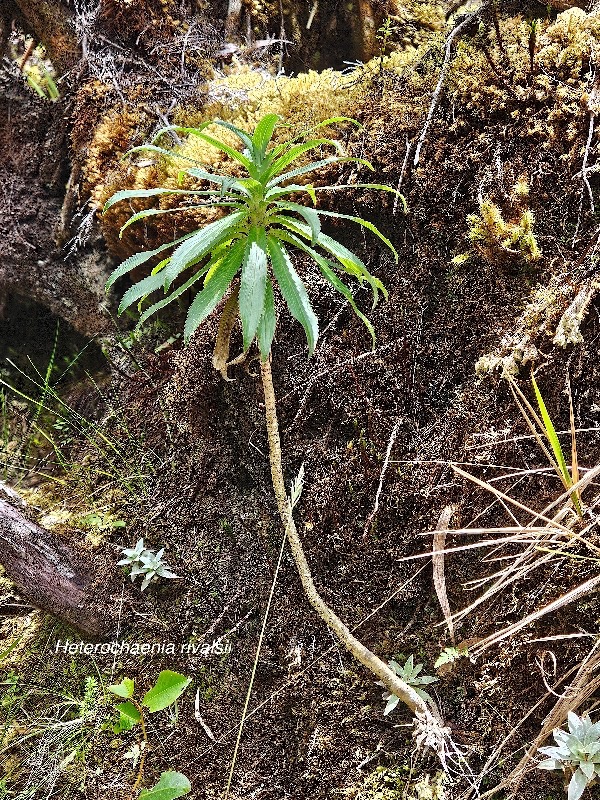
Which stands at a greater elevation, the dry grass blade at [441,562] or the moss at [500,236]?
the moss at [500,236]

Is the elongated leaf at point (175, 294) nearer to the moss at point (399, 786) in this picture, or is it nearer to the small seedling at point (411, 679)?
the small seedling at point (411, 679)

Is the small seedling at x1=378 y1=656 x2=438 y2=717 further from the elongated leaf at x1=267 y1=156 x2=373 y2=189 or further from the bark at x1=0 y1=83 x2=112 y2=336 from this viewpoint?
the bark at x1=0 y1=83 x2=112 y2=336

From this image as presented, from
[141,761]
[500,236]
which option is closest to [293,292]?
[500,236]

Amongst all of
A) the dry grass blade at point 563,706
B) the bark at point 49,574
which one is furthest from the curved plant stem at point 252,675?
A: the dry grass blade at point 563,706

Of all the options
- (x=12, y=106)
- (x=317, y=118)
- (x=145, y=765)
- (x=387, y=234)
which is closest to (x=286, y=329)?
(x=387, y=234)

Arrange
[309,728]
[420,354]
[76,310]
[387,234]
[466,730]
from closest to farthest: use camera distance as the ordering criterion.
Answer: [466,730], [309,728], [420,354], [387,234], [76,310]

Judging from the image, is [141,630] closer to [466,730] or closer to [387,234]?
[466,730]

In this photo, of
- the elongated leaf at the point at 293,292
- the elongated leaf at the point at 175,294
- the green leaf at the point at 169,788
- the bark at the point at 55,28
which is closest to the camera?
the elongated leaf at the point at 293,292
